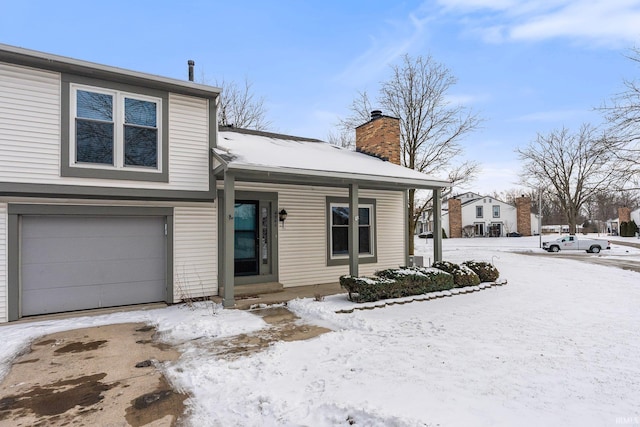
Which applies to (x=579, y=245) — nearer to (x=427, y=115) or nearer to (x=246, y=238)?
(x=427, y=115)

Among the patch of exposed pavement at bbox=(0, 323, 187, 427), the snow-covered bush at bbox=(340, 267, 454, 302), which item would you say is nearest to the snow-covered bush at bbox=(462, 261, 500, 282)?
the snow-covered bush at bbox=(340, 267, 454, 302)

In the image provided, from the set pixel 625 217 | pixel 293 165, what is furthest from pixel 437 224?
pixel 625 217

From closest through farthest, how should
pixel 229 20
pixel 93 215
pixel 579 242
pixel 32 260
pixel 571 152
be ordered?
pixel 32 260
pixel 93 215
pixel 229 20
pixel 579 242
pixel 571 152

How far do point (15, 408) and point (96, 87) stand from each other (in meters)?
5.11

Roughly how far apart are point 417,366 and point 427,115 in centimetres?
1423

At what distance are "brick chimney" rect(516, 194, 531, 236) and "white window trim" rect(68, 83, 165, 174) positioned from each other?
4500 centimetres

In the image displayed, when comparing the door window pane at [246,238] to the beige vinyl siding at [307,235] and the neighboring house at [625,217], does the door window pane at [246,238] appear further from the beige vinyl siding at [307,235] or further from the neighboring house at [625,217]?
the neighboring house at [625,217]

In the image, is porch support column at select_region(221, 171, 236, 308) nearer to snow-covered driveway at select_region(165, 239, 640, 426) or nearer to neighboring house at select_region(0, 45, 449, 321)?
neighboring house at select_region(0, 45, 449, 321)

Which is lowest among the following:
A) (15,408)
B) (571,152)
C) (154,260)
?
(15,408)

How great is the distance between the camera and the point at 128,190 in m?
6.12

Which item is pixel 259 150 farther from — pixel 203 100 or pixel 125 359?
pixel 125 359

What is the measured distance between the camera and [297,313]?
6043 millimetres

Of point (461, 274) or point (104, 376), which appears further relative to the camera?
point (461, 274)

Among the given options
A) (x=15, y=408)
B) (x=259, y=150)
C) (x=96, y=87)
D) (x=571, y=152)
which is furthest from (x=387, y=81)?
(x=571, y=152)
